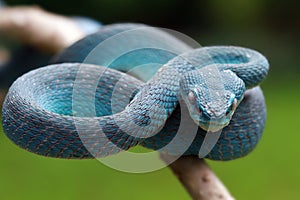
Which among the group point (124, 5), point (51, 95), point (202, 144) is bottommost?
point (124, 5)

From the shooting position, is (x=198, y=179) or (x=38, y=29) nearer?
(x=198, y=179)

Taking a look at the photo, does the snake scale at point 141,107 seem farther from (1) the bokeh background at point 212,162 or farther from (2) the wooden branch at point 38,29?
(1) the bokeh background at point 212,162

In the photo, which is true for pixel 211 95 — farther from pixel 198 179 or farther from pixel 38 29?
pixel 38 29

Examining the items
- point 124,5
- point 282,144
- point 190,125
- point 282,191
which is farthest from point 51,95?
point 124,5

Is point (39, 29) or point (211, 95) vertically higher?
point (211, 95)

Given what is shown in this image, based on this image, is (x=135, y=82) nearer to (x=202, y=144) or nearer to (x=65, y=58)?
(x=202, y=144)

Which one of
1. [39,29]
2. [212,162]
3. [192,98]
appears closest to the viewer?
[192,98]

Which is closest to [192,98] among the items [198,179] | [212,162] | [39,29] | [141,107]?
[141,107]
